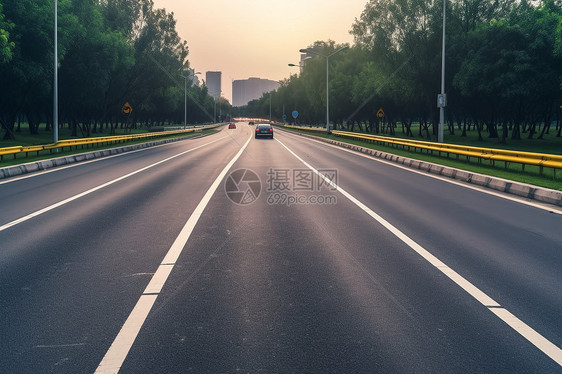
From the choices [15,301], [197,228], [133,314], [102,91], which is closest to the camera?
[133,314]

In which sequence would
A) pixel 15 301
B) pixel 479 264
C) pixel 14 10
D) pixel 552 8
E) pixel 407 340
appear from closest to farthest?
pixel 407 340 → pixel 15 301 → pixel 479 264 → pixel 14 10 → pixel 552 8

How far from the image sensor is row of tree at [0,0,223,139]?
32.9 metres

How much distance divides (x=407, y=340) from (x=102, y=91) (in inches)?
1943

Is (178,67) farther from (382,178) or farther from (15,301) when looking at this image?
(15,301)

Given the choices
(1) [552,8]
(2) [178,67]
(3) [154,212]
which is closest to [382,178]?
(3) [154,212]

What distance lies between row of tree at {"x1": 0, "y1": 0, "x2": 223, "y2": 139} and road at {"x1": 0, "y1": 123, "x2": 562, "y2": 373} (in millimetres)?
22549

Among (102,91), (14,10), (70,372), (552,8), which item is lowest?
(70,372)

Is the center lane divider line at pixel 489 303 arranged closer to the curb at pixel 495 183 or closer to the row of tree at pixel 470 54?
the curb at pixel 495 183

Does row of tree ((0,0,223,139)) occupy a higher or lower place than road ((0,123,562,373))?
higher

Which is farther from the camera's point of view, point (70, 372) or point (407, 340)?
point (407, 340)

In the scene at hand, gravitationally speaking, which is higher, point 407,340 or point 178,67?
point 178,67

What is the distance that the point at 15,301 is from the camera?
5109mm

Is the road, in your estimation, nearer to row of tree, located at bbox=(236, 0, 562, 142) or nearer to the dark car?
row of tree, located at bbox=(236, 0, 562, 142)

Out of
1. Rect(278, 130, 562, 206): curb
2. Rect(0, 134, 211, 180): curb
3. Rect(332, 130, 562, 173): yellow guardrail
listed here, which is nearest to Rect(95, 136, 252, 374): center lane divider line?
Rect(278, 130, 562, 206): curb
